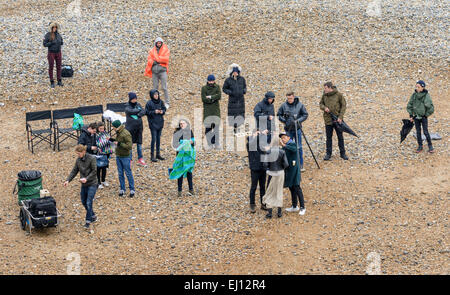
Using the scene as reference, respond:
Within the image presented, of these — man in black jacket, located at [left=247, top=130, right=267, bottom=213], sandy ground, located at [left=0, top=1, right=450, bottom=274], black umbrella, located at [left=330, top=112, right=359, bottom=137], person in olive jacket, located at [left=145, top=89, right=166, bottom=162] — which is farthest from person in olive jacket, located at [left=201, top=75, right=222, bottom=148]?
man in black jacket, located at [left=247, top=130, right=267, bottom=213]

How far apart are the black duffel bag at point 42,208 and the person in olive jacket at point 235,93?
6.12 m

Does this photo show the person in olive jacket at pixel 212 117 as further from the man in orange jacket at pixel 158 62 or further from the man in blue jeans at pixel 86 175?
the man in blue jeans at pixel 86 175

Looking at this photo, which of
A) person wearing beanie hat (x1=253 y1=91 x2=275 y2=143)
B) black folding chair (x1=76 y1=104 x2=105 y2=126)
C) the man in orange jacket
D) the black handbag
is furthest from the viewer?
the black handbag

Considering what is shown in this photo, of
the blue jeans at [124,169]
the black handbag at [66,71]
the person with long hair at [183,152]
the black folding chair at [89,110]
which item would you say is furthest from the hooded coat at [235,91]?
the black handbag at [66,71]

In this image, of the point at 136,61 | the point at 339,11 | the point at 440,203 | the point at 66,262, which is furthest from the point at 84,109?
the point at 339,11

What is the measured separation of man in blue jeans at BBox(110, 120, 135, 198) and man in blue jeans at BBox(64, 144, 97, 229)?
125 centimetres

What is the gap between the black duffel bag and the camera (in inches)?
520

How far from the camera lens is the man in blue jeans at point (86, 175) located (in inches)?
520

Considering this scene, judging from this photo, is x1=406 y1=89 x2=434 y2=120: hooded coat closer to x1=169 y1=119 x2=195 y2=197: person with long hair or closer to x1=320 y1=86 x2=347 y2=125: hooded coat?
x1=320 y1=86 x2=347 y2=125: hooded coat

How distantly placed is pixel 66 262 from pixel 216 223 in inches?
125

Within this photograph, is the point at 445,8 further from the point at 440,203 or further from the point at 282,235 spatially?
the point at 282,235

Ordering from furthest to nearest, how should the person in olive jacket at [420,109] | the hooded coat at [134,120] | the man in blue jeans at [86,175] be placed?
the person in olive jacket at [420,109], the hooded coat at [134,120], the man in blue jeans at [86,175]

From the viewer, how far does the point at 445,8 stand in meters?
26.2
